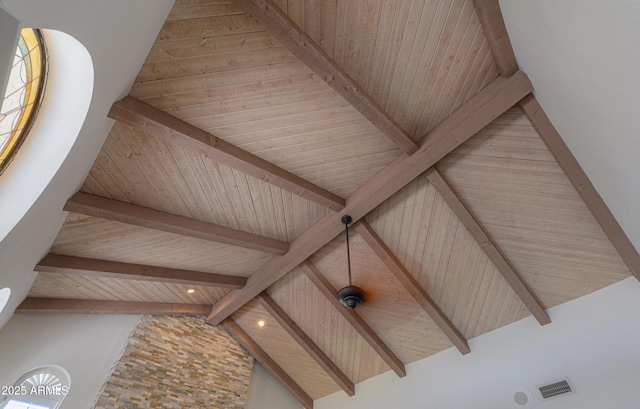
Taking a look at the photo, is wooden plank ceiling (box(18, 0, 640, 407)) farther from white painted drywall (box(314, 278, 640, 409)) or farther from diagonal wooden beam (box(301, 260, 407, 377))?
white painted drywall (box(314, 278, 640, 409))

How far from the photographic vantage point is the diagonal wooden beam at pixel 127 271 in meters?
3.66

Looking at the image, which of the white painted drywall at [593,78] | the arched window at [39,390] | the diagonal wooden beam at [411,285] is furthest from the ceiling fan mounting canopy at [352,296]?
the arched window at [39,390]

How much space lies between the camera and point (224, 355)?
589 centimetres

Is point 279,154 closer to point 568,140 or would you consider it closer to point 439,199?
point 439,199

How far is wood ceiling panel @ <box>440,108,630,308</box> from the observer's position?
3.21 meters

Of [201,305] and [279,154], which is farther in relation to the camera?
[201,305]

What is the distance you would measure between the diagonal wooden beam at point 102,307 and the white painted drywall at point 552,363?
357 centimetres

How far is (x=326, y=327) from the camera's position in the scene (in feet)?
17.6

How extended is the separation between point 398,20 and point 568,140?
1.76m

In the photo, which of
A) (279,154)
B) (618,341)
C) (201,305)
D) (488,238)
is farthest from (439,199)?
(201,305)

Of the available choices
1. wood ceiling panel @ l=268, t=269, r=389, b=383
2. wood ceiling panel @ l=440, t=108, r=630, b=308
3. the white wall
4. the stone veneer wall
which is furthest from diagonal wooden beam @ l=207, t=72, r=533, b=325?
the white wall

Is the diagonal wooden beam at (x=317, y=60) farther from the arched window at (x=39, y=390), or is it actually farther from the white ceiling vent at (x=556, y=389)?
the arched window at (x=39, y=390)

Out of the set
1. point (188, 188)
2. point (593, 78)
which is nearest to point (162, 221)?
point (188, 188)

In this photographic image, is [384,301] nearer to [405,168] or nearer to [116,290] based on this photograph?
[405,168]
